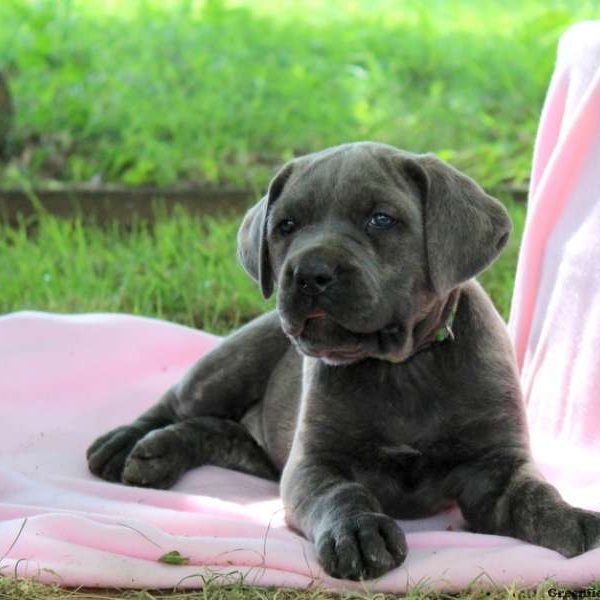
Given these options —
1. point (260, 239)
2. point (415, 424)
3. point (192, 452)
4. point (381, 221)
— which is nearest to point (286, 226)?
point (260, 239)

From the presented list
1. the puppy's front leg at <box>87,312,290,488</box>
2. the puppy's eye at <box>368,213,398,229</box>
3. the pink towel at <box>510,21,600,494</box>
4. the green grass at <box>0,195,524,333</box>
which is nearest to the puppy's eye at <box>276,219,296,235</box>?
the puppy's eye at <box>368,213,398,229</box>

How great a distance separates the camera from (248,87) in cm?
1025

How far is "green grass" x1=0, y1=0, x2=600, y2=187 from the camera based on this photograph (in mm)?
9133

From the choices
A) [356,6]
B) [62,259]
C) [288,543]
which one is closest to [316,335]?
[288,543]

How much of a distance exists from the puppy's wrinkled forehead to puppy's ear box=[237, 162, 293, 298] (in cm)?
11

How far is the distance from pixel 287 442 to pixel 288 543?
3.05 feet

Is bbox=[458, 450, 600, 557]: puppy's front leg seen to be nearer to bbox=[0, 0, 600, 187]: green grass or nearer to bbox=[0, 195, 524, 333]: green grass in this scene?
bbox=[0, 195, 524, 333]: green grass

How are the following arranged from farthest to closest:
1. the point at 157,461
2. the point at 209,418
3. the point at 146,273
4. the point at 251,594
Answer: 1. the point at 146,273
2. the point at 209,418
3. the point at 157,461
4. the point at 251,594

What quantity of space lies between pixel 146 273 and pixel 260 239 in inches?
118

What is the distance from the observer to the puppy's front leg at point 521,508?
11.6ft

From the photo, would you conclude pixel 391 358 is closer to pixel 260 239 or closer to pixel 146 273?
pixel 260 239

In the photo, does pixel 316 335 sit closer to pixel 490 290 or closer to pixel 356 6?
pixel 490 290

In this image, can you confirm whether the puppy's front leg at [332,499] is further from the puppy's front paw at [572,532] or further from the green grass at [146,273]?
the green grass at [146,273]

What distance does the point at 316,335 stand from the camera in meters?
3.72
